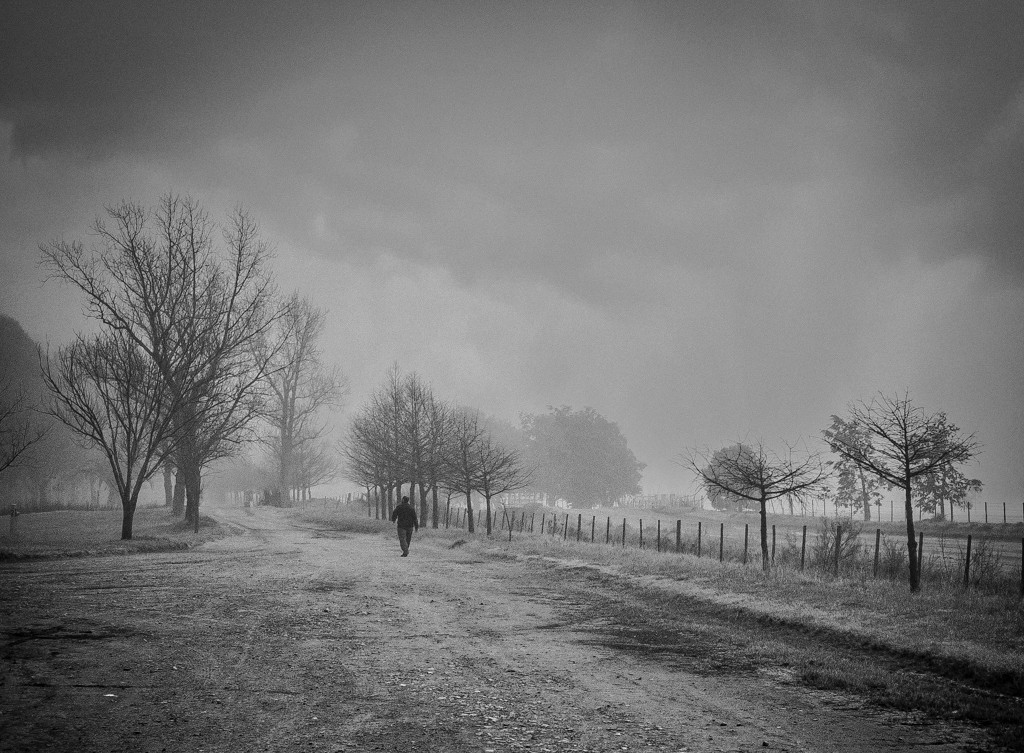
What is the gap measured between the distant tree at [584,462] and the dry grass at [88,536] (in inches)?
1989

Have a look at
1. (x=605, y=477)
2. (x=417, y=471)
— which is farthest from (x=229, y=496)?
(x=417, y=471)

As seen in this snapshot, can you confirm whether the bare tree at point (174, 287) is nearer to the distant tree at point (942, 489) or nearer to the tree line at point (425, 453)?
the tree line at point (425, 453)

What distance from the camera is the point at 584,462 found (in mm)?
80500

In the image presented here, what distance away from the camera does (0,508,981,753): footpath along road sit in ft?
18.1

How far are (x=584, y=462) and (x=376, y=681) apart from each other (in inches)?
2937

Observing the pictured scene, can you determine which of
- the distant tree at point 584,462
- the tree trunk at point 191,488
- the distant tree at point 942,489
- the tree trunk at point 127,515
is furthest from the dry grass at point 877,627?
the distant tree at point 584,462

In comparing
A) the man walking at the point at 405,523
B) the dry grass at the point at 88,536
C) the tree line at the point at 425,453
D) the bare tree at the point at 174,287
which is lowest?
the dry grass at the point at 88,536

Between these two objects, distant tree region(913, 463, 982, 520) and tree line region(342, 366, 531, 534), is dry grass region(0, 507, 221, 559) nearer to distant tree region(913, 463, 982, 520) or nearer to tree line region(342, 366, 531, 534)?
tree line region(342, 366, 531, 534)

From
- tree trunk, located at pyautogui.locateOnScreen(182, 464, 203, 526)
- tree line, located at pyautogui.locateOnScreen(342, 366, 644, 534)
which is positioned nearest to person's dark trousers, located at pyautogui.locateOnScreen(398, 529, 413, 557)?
tree line, located at pyautogui.locateOnScreen(342, 366, 644, 534)

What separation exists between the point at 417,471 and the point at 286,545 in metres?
13.5

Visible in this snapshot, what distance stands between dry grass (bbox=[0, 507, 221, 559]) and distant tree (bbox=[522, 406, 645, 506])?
50532mm

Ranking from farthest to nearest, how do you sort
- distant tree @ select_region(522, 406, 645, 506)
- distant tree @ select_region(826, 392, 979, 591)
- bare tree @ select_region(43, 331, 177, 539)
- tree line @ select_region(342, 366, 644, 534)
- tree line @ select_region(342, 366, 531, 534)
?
distant tree @ select_region(522, 406, 645, 506) < tree line @ select_region(342, 366, 644, 534) < tree line @ select_region(342, 366, 531, 534) < bare tree @ select_region(43, 331, 177, 539) < distant tree @ select_region(826, 392, 979, 591)

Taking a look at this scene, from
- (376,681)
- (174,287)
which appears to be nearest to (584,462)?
(174,287)

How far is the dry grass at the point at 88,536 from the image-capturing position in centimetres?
1922
